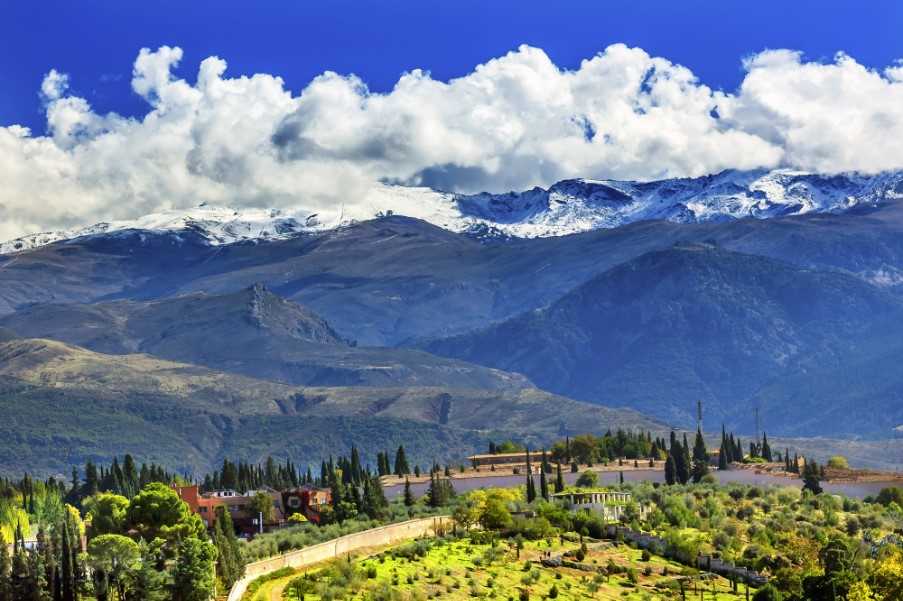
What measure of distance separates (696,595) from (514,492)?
57080mm

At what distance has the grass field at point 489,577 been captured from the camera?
333ft

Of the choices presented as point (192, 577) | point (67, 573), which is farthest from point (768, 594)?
point (67, 573)

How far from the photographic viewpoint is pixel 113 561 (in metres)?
103

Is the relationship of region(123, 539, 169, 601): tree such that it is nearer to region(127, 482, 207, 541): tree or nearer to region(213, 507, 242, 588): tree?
region(213, 507, 242, 588): tree

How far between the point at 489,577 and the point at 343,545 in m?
12.4

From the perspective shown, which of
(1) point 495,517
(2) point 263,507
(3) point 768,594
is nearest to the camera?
(3) point 768,594

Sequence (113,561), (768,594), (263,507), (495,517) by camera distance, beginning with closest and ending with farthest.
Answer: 1. (113,561)
2. (768,594)
3. (495,517)
4. (263,507)

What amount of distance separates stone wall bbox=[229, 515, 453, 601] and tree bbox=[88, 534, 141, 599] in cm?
640

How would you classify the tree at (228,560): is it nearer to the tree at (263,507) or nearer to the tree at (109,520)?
the tree at (109,520)

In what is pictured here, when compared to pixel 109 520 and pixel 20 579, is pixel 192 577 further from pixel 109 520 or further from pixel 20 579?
pixel 109 520

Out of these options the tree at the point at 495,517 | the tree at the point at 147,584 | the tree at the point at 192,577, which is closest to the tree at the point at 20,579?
the tree at the point at 147,584

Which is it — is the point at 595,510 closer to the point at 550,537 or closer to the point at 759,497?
the point at 550,537

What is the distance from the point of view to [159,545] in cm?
11100

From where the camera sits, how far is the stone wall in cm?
10842
